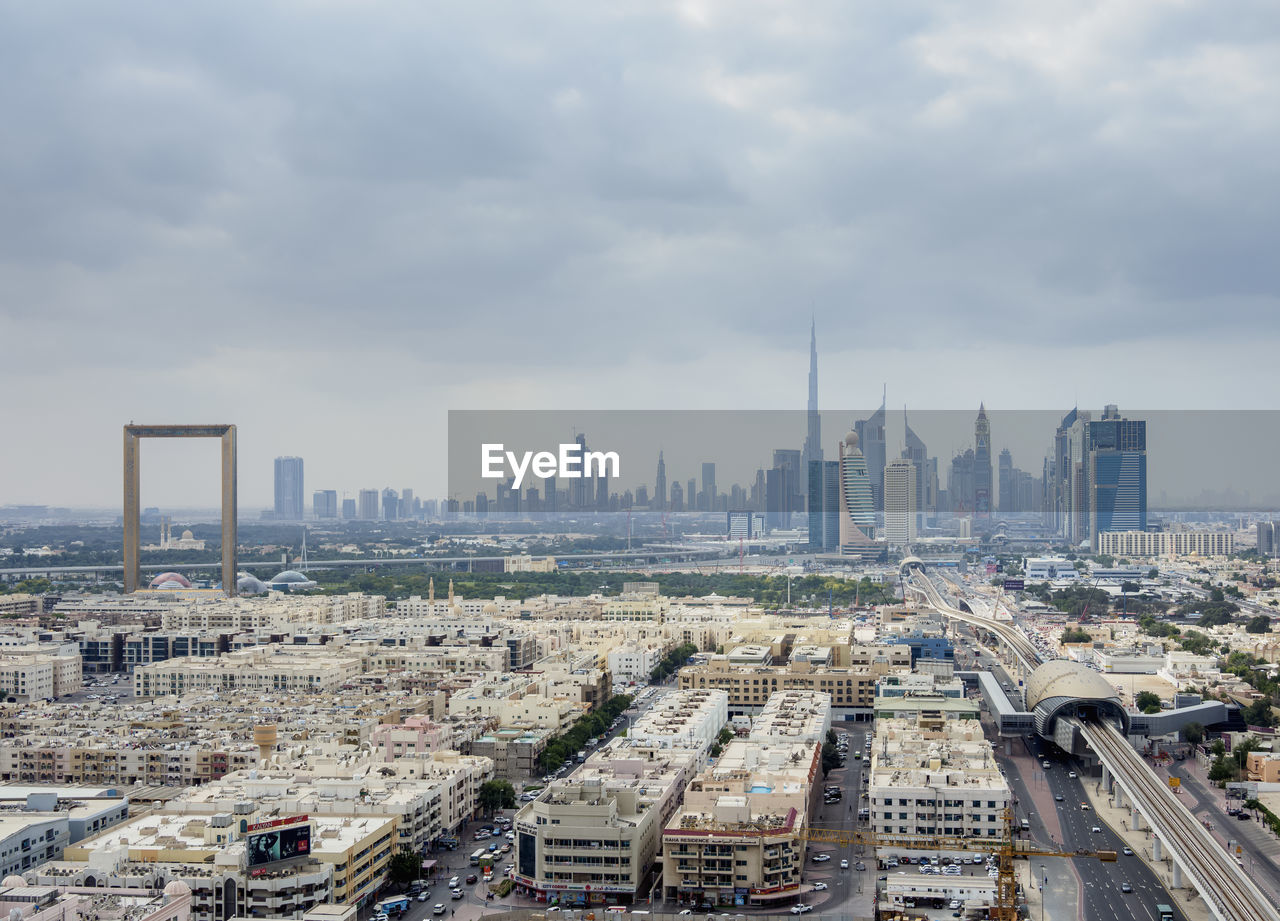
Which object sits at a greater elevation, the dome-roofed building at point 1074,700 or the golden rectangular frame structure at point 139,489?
the golden rectangular frame structure at point 139,489

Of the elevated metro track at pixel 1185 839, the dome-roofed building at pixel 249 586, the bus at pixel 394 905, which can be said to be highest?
the dome-roofed building at pixel 249 586

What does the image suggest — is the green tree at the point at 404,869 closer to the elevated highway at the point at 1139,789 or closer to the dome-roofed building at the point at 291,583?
the elevated highway at the point at 1139,789

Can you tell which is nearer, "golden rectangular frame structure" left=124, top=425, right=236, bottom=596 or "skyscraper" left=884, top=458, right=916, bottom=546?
"golden rectangular frame structure" left=124, top=425, right=236, bottom=596

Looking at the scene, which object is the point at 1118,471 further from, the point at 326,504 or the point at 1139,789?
the point at 326,504

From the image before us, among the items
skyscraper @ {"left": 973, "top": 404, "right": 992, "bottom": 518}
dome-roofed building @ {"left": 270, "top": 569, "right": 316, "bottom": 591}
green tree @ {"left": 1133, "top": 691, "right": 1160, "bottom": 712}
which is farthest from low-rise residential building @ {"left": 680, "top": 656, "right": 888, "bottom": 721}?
skyscraper @ {"left": 973, "top": 404, "right": 992, "bottom": 518}

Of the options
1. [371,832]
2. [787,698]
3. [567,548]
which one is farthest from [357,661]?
[567,548]

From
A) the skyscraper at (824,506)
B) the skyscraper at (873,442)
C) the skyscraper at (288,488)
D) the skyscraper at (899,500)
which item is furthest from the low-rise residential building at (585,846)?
the skyscraper at (288,488)

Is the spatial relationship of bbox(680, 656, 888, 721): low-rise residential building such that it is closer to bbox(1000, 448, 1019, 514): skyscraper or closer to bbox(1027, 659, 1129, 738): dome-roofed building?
bbox(1027, 659, 1129, 738): dome-roofed building

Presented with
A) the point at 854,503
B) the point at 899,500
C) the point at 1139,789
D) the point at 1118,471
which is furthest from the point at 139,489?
the point at 1118,471
